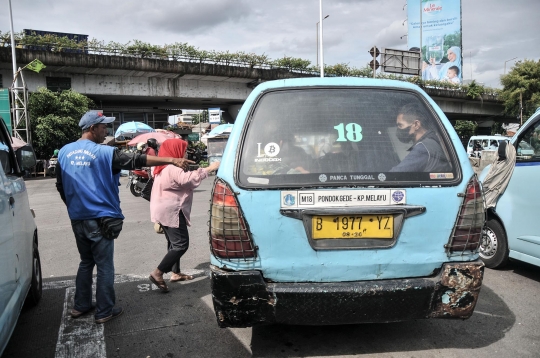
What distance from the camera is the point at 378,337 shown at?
330 cm

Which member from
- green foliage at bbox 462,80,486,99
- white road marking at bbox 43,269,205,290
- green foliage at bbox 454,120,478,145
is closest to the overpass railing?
green foliage at bbox 462,80,486,99

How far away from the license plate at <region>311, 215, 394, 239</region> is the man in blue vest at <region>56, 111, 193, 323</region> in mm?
1489

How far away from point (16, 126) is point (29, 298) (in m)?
19.8

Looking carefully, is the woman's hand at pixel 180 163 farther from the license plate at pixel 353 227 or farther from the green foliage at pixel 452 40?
the green foliage at pixel 452 40

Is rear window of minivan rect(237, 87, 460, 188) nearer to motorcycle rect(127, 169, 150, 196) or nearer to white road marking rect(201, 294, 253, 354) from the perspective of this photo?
white road marking rect(201, 294, 253, 354)

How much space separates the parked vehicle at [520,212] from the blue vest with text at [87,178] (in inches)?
154

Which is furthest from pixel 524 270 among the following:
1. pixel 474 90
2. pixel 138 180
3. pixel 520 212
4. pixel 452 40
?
pixel 452 40

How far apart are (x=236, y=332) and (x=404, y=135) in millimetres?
1934

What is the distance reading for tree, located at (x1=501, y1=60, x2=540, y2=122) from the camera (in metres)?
38.3

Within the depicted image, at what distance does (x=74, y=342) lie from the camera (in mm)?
3373

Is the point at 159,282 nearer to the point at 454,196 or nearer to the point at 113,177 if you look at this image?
the point at 113,177

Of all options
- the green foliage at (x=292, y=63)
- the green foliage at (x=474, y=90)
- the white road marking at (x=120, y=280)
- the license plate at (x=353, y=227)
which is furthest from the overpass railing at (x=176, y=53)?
the license plate at (x=353, y=227)

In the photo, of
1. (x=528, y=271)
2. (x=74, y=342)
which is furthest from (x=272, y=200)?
(x=528, y=271)

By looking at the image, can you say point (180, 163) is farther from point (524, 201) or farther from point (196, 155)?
point (196, 155)
